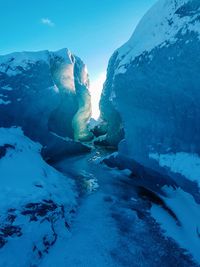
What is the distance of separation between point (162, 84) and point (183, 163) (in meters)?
5.33

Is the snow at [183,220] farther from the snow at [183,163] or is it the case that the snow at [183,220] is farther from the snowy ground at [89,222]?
the snow at [183,163]

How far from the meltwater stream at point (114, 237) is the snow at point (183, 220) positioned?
0.37 meters

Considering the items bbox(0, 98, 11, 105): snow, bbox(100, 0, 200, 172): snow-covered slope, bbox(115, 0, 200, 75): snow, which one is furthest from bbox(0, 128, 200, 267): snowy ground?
bbox(0, 98, 11, 105): snow

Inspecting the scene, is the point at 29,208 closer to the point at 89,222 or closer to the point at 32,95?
the point at 89,222

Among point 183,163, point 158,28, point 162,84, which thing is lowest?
point 183,163

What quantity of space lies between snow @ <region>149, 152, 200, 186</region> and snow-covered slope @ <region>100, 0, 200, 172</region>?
29 cm

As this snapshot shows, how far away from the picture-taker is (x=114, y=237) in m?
12.8

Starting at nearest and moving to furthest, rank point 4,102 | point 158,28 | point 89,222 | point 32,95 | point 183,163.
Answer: point 89,222, point 183,163, point 158,28, point 4,102, point 32,95

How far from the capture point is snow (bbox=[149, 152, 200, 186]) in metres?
14.4

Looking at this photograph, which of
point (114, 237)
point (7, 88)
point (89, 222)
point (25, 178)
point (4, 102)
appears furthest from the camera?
point (7, 88)

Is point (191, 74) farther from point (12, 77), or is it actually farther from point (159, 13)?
point (12, 77)

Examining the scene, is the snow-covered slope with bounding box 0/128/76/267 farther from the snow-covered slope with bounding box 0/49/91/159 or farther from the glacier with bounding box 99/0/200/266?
the snow-covered slope with bounding box 0/49/91/159

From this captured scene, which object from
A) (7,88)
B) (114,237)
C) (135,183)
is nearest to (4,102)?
(7,88)

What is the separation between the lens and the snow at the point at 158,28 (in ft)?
56.2
